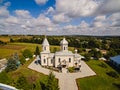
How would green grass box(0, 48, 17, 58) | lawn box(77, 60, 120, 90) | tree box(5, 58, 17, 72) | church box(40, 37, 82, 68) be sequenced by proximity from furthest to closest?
green grass box(0, 48, 17, 58) < church box(40, 37, 82, 68) < tree box(5, 58, 17, 72) < lawn box(77, 60, 120, 90)

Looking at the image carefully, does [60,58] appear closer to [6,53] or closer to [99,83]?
[99,83]

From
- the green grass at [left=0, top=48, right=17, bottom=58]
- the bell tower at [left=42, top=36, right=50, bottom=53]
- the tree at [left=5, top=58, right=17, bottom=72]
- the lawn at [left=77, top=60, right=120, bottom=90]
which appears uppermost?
the bell tower at [left=42, top=36, right=50, bottom=53]

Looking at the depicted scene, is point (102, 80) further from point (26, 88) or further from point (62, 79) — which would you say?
point (26, 88)

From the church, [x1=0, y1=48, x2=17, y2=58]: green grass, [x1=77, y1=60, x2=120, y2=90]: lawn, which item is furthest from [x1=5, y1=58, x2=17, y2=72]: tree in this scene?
[x1=0, y1=48, x2=17, y2=58]: green grass

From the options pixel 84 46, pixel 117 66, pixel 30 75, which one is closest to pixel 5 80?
pixel 30 75

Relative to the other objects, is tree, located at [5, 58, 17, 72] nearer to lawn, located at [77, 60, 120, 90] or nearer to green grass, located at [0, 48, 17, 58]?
lawn, located at [77, 60, 120, 90]

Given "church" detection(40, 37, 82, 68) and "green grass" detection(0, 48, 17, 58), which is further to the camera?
"green grass" detection(0, 48, 17, 58)

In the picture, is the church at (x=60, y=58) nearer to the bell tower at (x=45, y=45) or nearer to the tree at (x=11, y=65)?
the bell tower at (x=45, y=45)

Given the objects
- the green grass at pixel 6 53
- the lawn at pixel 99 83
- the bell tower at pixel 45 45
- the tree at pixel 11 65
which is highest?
the bell tower at pixel 45 45

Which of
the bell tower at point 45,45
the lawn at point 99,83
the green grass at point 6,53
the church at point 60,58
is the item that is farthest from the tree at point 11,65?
the green grass at point 6,53

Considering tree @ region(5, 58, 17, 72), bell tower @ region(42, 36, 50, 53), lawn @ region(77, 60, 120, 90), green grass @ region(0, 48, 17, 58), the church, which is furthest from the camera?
green grass @ region(0, 48, 17, 58)

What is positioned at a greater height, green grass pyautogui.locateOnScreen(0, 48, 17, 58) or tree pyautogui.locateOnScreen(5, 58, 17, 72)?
tree pyautogui.locateOnScreen(5, 58, 17, 72)
